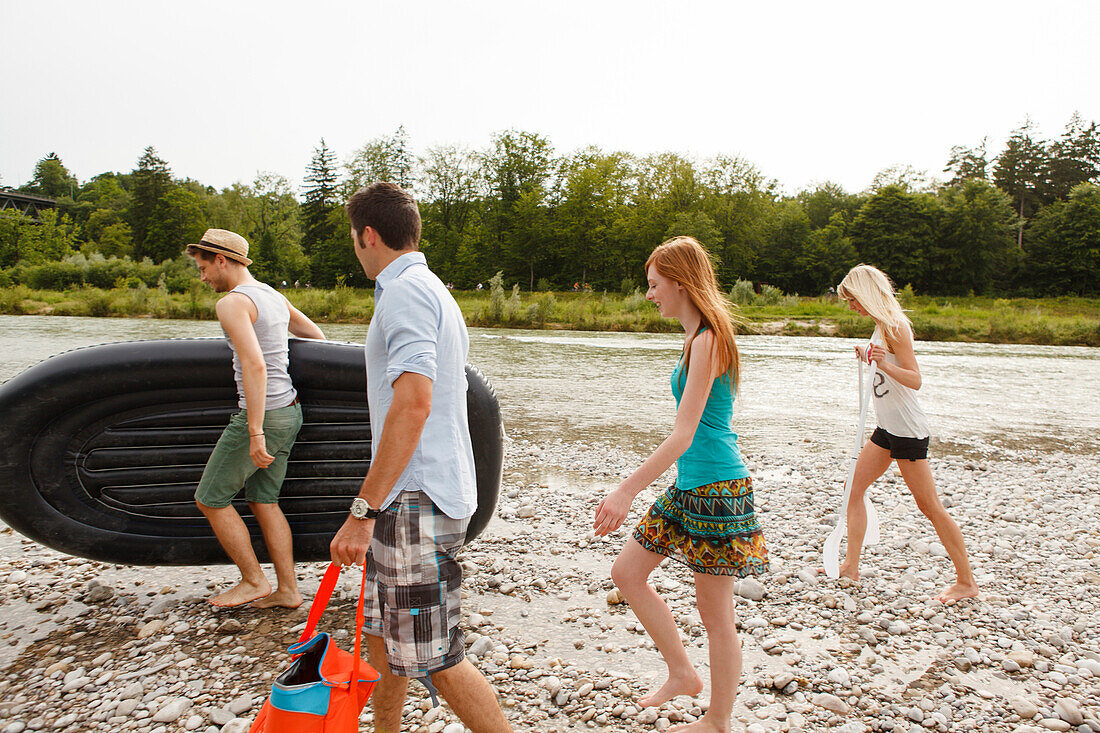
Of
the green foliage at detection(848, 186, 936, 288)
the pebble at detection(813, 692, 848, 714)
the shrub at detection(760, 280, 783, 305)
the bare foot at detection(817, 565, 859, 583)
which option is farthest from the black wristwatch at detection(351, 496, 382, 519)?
the green foliage at detection(848, 186, 936, 288)

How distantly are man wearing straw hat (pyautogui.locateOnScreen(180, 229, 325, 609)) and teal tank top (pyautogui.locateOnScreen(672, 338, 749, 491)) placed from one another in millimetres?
2211

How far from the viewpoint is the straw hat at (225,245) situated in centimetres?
379

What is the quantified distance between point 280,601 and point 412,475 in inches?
90.1

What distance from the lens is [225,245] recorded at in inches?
151

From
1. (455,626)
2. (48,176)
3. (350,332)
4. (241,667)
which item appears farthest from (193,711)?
(48,176)

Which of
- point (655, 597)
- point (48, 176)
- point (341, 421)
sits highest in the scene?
point (48, 176)

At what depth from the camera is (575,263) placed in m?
74.1

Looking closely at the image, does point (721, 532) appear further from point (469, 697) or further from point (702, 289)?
point (469, 697)

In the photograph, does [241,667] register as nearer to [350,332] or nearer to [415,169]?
[350,332]

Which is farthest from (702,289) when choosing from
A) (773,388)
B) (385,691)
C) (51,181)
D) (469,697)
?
(51,181)

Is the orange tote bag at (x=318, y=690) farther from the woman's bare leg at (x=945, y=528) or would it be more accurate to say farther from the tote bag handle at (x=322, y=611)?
the woman's bare leg at (x=945, y=528)

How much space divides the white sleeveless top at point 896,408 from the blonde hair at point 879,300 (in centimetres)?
9

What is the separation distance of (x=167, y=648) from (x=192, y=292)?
133 feet

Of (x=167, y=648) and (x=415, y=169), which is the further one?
(x=415, y=169)
